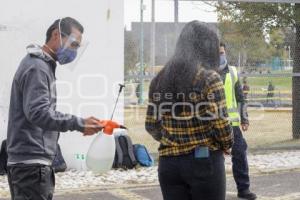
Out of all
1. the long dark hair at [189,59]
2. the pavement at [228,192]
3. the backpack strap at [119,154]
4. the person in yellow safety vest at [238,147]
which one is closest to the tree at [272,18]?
the pavement at [228,192]

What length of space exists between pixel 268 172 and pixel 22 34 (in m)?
4.09

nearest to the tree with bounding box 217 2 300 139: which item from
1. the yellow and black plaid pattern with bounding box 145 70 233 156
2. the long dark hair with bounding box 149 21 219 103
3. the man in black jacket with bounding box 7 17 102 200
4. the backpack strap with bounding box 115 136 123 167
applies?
the backpack strap with bounding box 115 136 123 167

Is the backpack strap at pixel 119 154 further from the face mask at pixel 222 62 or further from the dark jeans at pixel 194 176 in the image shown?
the dark jeans at pixel 194 176

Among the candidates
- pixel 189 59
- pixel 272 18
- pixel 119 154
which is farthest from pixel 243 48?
pixel 189 59

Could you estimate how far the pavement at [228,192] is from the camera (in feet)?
23.5

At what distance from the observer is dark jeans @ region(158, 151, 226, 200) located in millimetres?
3617

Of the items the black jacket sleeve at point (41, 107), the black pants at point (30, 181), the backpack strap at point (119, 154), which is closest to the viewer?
the black jacket sleeve at point (41, 107)

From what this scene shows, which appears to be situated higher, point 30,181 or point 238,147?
point 30,181

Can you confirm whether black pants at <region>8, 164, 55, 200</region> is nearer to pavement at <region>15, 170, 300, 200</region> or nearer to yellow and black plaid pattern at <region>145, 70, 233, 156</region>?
yellow and black plaid pattern at <region>145, 70, 233, 156</region>

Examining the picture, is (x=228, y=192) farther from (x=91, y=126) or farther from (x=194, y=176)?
(x=91, y=126)

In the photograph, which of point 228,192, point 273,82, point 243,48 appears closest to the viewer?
point 228,192

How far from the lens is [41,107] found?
3.41m

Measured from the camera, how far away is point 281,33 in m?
11.4

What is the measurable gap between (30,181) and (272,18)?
8.58 m
